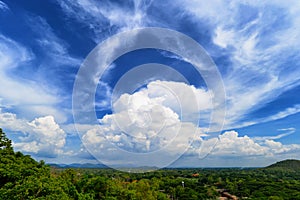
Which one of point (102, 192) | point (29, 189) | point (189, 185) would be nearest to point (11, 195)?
point (29, 189)

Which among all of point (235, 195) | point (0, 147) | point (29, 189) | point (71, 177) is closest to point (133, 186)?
point (71, 177)

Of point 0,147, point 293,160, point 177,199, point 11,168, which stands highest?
point 293,160

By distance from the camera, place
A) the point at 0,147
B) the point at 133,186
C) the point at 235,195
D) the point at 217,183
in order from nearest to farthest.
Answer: the point at 0,147 → the point at 133,186 → the point at 235,195 → the point at 217,183

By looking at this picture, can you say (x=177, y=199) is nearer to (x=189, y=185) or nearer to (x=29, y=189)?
(x=189, y=185)

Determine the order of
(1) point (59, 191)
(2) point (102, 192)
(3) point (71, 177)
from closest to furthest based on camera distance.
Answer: (1) point (59, 191)
(2) point (102, 192)
(3) point (71, 177)

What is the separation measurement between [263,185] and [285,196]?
16.3 metres

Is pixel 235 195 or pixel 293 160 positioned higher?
pixel 293 160

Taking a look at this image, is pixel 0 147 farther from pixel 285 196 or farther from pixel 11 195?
pixel 285 196

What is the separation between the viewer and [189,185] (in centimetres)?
7625

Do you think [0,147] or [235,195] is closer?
[0,147]

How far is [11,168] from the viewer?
59.8 ft

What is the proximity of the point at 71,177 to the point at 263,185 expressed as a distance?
205 feet

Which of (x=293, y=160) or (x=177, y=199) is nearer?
(x=177, y=199)

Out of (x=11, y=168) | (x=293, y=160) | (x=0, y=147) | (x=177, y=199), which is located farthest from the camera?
(x=293, y=160)
